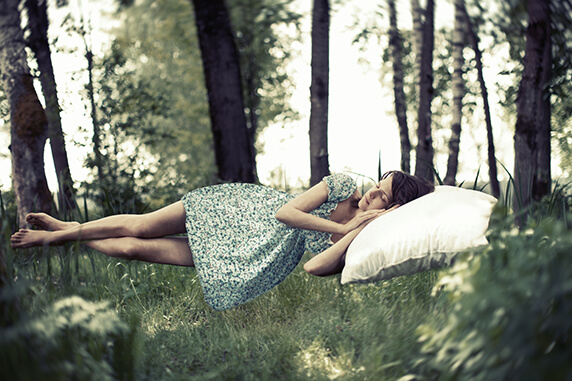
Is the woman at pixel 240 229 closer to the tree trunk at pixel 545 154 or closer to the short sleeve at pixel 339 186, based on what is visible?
the short sleeve at pixel 339 186

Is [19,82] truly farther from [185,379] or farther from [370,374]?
[370,374]

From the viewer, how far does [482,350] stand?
165 cm

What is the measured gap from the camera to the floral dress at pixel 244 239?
2984 millimetres

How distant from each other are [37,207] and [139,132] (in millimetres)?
2192

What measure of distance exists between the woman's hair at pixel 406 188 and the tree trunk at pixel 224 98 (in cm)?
299

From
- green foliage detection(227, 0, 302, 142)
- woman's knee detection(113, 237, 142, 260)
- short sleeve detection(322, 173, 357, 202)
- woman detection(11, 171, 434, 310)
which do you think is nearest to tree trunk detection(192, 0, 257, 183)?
green foliage detection(227, 0, 302, 142)

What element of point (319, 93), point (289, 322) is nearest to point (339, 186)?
point (289, 322)

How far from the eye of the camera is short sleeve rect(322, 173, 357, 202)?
2.91 m

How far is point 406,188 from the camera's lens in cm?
285

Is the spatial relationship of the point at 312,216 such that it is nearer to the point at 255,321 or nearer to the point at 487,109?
the point at 255,321

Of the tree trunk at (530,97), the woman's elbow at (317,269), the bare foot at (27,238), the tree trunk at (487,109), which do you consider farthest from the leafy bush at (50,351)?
the tree trunk at (487,109)

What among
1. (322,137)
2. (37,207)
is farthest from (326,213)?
(37,207)

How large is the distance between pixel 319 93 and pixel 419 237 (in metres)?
2.88

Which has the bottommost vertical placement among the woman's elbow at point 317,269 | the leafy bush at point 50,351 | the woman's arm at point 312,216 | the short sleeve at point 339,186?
the woman's elbow at point 317,269
